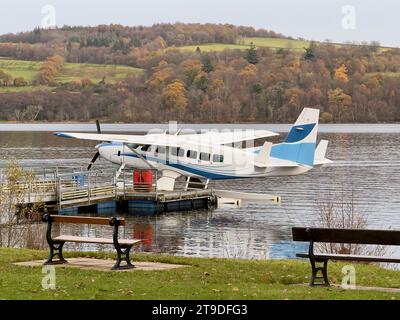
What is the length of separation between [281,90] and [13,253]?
454 ft

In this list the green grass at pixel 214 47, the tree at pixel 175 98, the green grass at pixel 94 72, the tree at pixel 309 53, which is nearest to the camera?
the tree at pixel 175 98

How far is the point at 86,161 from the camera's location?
67.8m

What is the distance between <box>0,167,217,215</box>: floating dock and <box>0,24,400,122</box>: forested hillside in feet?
376

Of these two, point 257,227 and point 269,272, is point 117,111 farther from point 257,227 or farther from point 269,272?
point 269,272

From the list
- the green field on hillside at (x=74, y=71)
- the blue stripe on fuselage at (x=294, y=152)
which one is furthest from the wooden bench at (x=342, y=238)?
the green field on hillside at (x=74, y=71)

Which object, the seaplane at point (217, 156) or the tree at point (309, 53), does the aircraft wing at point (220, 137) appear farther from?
the tree at point (309, 53)

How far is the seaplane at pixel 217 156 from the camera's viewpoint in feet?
126

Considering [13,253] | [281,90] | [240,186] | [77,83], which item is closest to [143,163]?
[240,186]

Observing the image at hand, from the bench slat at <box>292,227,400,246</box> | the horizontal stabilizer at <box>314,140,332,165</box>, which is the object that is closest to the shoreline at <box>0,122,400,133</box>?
the horizontal stabilizer at <box>314,140,332,165</box>

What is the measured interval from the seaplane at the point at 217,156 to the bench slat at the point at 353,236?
24926 millimetres

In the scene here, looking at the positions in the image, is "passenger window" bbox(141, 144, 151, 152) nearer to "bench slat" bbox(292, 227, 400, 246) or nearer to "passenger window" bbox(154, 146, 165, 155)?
"passenger window" bbox(154, 146, 165, 155)

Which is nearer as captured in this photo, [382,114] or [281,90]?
[281,90]

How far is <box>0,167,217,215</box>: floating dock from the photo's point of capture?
112 ft

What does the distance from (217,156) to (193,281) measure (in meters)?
26.3
